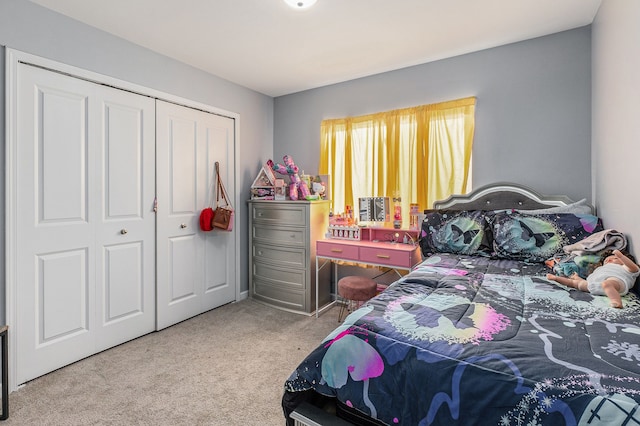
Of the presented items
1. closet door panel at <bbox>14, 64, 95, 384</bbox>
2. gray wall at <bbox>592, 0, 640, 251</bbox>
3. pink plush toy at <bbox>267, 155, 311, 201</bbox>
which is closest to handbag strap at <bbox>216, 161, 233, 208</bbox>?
pink plush toy at <bbox>267, 155, 311, 201</bbox>

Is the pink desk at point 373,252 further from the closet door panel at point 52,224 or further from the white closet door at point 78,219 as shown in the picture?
the closet door panel at point 52,224

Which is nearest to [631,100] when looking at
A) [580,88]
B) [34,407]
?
[580,88]

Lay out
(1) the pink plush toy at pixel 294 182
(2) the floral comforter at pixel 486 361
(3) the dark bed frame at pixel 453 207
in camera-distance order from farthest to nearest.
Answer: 1. (1) the pink plush toy at pixel 294 182
2. (3) the dark bed frame at pixel 453 207
3. (2) the floral comforter at pixel 486 361

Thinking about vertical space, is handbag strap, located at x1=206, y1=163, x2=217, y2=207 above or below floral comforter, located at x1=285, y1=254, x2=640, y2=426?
above

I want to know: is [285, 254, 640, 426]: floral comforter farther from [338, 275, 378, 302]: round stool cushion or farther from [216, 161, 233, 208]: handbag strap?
[216, 161, 233, 208]: handbag strap

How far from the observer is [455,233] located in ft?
8.64

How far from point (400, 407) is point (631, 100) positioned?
1.98 metres

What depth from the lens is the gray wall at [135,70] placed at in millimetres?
2129

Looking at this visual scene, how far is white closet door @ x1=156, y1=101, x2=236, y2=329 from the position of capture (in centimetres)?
304

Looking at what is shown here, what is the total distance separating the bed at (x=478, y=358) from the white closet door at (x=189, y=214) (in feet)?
7.36

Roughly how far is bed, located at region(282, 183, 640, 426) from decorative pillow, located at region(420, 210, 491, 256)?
593 millimetres

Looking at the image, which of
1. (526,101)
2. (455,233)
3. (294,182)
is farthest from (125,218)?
(526,101)

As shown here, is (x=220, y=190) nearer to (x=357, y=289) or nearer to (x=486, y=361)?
(x=357, y=289)

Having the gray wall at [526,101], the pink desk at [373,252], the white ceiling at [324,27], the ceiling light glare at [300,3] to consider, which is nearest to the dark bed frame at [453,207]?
the gray wall at [526,101]
